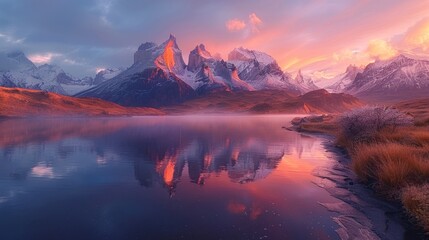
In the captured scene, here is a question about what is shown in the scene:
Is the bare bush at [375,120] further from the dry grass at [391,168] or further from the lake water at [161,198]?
the dry grass at [391,168]

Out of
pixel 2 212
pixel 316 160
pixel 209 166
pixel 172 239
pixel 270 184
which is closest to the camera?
pixel 172 239

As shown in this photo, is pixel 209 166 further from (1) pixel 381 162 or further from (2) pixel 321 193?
(1) pixel 381 162

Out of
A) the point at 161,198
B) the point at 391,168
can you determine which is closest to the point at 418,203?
the point at 391,168

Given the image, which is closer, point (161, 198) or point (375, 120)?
point (161, 198)

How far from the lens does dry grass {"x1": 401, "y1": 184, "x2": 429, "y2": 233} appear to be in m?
14.6

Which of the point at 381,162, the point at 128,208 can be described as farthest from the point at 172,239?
the point at 381,162

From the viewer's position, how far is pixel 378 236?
596 inches

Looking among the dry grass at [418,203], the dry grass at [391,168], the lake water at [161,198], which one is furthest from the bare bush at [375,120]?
the dry grass at [418,203]

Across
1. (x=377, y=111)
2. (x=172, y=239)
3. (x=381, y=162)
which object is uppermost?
(x=377, y=111)

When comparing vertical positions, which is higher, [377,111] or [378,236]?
[377,111]

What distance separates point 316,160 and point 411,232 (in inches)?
844

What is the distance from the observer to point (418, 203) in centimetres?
→ 1580

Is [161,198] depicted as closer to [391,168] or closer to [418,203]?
[418,203]

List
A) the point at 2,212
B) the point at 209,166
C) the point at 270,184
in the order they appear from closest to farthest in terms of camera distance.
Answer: the point at 2,212 → the point at 270,184 → the point at 209,166
